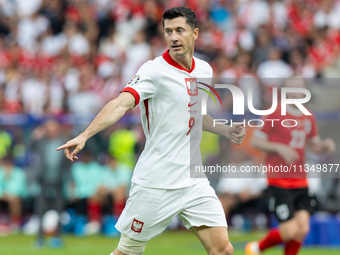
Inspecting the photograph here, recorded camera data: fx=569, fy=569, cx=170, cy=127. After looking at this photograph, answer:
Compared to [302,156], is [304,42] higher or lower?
higher

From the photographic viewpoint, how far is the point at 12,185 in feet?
40.4

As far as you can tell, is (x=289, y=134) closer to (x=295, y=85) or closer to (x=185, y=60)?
(x=295, y=85)

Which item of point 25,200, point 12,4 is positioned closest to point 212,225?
point 25,200

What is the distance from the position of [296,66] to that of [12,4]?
877 centimetres

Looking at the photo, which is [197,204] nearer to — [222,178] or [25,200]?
[222,178]

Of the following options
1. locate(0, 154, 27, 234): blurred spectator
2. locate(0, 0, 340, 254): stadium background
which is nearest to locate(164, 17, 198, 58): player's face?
locate(0, 0, 340, 254): stadium background

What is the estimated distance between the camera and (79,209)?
12250 millimetres

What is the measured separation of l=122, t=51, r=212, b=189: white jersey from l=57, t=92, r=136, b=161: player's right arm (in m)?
0.33

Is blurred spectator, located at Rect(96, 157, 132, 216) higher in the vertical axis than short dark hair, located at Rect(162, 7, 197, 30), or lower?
lower

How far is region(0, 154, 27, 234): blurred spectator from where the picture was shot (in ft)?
40.2

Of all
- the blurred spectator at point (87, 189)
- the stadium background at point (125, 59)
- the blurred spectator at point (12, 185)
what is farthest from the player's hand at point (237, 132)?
the blurred spectator at point (12, 185)

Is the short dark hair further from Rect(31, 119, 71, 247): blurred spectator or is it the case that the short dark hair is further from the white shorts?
Rect(31, 119, 71, 247): blurred spectator

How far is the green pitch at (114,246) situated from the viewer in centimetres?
1011

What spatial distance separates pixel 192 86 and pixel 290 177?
315 centimetres
